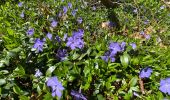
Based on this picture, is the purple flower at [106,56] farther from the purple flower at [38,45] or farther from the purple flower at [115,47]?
the purple flower at [38,45]

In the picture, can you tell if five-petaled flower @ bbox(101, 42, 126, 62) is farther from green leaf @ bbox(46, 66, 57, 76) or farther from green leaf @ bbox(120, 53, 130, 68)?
green leaf @ bbox(46, 66, 57, 76)

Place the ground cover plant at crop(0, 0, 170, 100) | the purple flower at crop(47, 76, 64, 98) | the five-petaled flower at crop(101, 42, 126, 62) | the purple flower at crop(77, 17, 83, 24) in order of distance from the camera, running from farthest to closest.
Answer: the purple flower at crop(77, 17, 83, 24) → the five-petaled flower at crop(101, 42, 126, 62) → the ground cover plant at crop(0, 0, 170, 100) → the purple flower at crop(47, 76, 64, 98)

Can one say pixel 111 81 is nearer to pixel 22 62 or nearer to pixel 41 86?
pixel 41 86

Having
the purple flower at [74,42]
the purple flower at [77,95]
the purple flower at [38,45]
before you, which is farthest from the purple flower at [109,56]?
the purple flower at [38,45]

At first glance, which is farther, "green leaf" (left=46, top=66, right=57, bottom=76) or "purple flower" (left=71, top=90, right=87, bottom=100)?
"green leaf" (left=46, top=66, right=57, bottom=76)

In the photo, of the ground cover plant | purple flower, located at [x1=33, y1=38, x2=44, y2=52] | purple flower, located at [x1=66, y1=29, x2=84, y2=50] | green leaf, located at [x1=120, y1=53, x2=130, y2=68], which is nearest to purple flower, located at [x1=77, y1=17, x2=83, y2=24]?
the ground cover plant

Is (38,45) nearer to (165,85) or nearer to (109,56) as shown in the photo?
(109,56)

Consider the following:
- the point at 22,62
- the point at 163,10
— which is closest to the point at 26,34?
the point at 22,62

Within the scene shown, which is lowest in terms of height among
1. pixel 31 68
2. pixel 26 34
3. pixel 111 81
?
pixel 111 81
